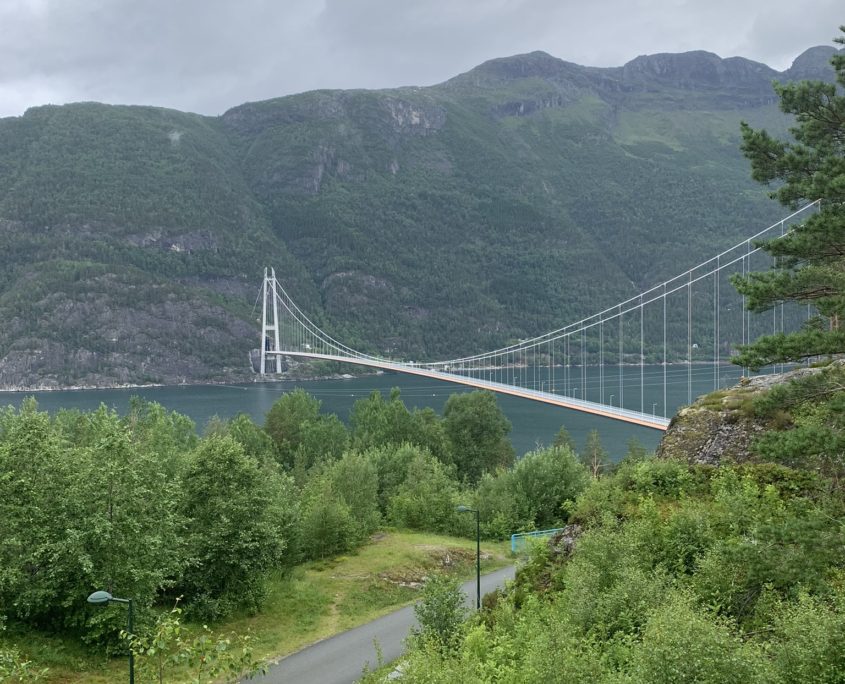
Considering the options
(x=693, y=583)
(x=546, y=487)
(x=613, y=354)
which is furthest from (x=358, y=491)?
(x=613, y=354)

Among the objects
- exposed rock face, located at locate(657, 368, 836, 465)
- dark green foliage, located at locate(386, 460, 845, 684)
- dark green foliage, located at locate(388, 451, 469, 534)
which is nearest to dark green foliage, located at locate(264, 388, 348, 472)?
dark green foliage, located at locate(388, 451, 469, 534)

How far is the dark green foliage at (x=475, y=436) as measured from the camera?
42281 millimetres

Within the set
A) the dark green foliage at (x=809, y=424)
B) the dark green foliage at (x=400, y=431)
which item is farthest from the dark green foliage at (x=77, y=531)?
the dark green foliage at (x=400, y=431)

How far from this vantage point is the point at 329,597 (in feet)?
57.2

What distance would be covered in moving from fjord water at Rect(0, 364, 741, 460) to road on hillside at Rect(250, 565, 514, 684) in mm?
28365

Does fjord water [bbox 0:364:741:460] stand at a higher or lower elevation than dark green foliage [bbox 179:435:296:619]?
lower

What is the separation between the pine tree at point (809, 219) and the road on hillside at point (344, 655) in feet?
24.8

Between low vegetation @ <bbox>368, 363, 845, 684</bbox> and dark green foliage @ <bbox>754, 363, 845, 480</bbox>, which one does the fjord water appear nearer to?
low vegetation @ <bbox>368, 363, 845, 684</bbox>

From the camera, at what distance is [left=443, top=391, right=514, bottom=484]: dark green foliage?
139ft

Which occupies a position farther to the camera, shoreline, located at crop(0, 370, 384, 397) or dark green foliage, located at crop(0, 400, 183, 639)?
shoreline, located at crop(0, 370, 384, 397)

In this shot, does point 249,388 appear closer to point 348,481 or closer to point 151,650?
point 348,481

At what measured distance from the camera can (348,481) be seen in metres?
24.5

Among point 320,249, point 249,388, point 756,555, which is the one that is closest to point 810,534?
point 756,555

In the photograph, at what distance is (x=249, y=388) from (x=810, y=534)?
323ft
